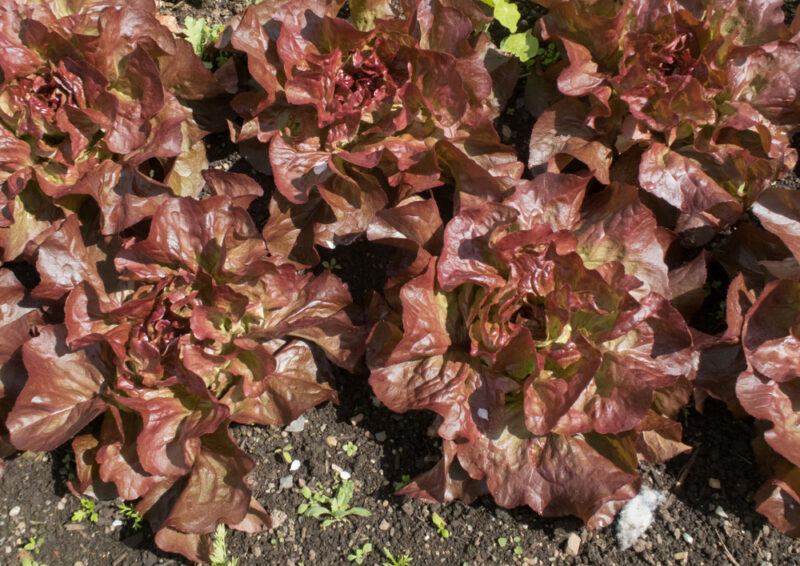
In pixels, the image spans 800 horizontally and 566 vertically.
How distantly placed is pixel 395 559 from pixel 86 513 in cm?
132

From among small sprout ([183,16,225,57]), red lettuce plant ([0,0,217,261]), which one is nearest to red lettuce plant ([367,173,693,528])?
red lettuce plant ([0,0,217,261])

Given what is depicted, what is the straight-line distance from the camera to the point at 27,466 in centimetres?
348

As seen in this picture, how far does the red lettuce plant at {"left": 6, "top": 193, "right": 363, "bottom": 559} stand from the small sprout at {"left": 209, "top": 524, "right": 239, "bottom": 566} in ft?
0.15

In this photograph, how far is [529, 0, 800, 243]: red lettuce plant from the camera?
332 cm

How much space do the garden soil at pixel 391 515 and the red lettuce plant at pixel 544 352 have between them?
20 centimetres

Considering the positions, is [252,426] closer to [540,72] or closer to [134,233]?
[134,233]

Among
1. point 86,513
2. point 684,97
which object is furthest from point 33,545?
point 684,97

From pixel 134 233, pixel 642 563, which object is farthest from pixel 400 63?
pixel 642 563

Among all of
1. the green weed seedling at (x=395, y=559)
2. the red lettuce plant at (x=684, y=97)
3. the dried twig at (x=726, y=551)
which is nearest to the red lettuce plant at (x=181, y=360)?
the green weed seedling at (x=395, y=559)

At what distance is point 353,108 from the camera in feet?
11.1

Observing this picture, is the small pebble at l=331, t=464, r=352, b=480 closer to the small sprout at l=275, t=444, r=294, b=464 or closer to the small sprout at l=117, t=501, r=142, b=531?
the small sprout at l=275, t=444, r=294, b=464

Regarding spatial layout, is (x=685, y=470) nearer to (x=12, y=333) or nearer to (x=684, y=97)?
(x=684, y=97)

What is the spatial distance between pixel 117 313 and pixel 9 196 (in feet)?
2.70

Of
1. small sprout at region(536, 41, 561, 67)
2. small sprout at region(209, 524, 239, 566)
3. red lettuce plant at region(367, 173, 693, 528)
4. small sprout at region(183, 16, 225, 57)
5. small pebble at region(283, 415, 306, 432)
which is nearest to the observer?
red lettuce plant at region(367, 173, 693, 528)
